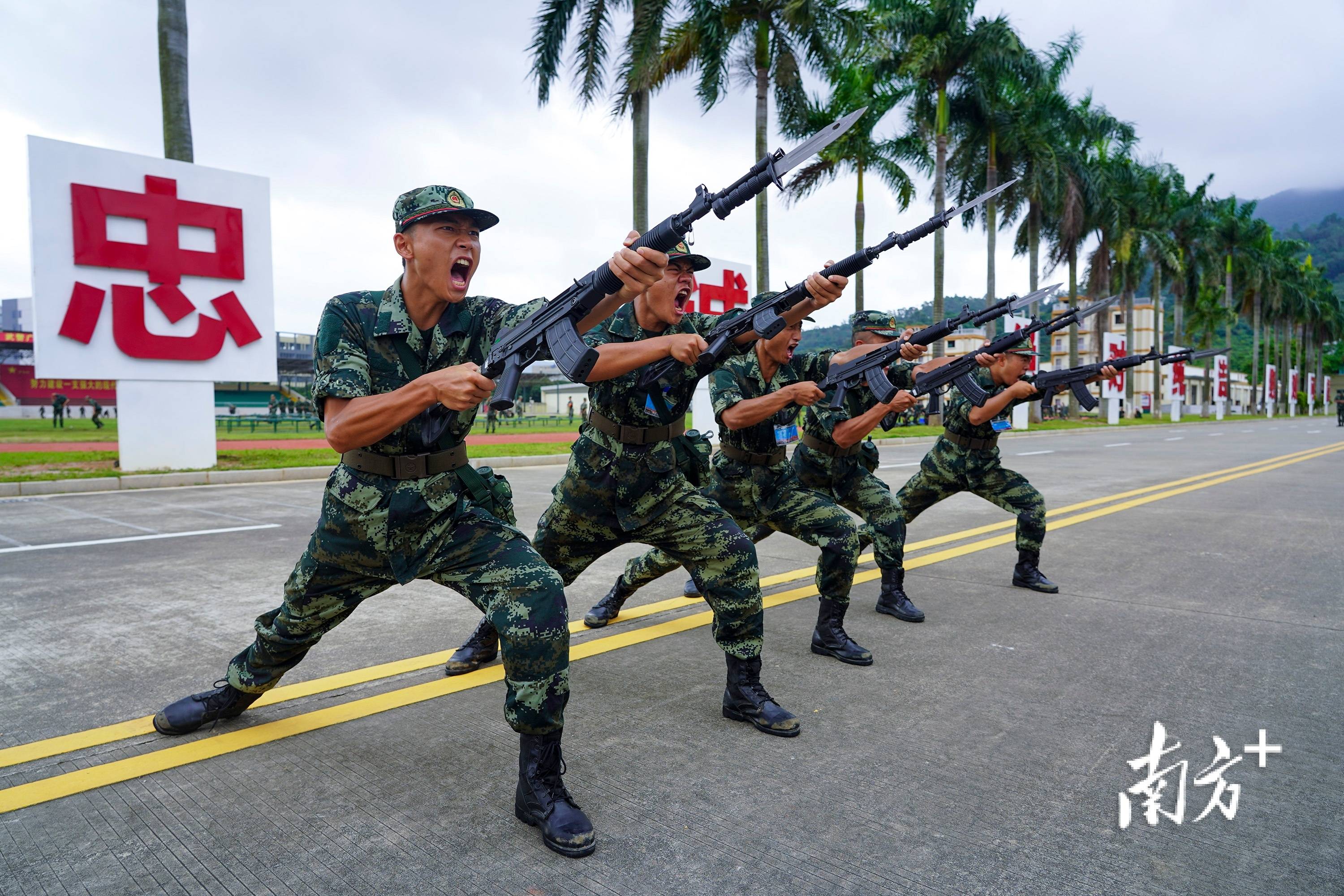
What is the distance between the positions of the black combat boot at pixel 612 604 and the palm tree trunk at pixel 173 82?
1207cm

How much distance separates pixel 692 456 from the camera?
11.4 feet

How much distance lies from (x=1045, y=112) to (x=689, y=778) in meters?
32.5

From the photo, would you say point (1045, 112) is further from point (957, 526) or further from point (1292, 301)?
point (1292, 301)

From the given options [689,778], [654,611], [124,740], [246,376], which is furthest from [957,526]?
[246,376]

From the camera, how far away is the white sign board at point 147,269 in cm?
1148

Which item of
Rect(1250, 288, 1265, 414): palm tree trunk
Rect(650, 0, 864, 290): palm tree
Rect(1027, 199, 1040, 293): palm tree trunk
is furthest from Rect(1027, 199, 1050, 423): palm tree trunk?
Rect(1250, 288, 1265, 414): palm tree trunk

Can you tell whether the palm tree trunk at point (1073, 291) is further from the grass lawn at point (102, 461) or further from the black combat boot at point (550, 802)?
the black combat boot at point (550, 802)

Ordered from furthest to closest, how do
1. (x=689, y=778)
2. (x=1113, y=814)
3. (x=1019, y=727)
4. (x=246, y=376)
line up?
(x=246, y=376), (x=1019, y=727), (x=689, y=778), (x=1113, y=814)

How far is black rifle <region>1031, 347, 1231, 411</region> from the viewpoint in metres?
6.30

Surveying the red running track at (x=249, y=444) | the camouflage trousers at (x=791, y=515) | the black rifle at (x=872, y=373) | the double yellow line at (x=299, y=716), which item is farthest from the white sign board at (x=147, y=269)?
the black rifle at (x=872, y=373)

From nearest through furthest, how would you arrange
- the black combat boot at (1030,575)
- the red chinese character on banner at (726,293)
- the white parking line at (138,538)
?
1. the black combat boot at (1030,575)
2. the white parking line at (138,538)
3. the red chinese character on banner at (726,293)

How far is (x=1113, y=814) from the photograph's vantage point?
8.21 feet

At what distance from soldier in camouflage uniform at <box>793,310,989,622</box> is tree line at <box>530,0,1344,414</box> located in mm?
8677

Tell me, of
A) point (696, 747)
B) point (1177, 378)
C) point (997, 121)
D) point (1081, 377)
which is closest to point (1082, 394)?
point (1081, 377)
